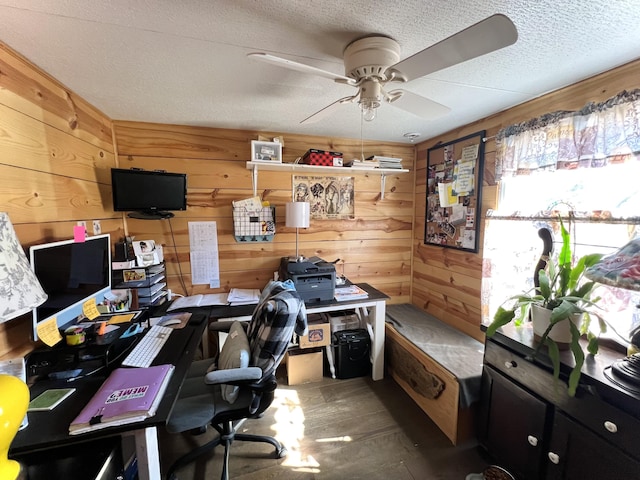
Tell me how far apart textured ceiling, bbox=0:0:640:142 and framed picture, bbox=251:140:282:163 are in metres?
0.39

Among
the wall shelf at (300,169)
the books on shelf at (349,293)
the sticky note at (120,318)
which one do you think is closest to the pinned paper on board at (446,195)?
the wall shelf at (300,169)

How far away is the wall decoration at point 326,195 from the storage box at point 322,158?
25cm

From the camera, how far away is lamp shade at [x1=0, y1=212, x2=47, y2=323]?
2.73 ft

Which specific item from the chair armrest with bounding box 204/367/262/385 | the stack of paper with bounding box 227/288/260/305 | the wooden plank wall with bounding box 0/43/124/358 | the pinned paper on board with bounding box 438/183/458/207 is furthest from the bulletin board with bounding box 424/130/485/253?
the wooden plank wall with bounding box 0/43/124/358

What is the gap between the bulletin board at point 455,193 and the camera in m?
2.10

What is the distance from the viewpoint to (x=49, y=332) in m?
1.18

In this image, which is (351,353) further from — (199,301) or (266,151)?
(266,151)

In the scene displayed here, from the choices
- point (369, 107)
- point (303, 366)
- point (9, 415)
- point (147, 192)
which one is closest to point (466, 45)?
point (369, 107)

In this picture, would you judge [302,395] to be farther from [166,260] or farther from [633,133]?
[633,133]

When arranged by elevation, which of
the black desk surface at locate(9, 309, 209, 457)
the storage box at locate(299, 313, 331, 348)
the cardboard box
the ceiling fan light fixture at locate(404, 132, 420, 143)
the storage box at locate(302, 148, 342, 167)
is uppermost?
the ceiling fan light fixture at locate(404, 132, 420, 143)

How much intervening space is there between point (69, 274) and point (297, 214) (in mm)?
1408

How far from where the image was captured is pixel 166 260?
2.29 metres

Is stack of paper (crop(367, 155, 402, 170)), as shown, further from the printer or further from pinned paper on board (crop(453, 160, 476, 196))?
the printer

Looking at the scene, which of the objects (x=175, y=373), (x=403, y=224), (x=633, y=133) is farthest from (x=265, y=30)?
(x=403, y=224)
